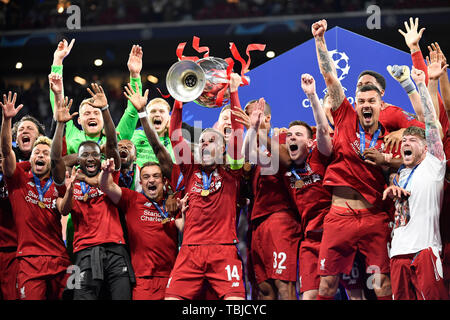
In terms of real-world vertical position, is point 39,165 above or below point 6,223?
above

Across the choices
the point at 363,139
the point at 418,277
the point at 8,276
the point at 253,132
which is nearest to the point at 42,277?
the point at 8,276

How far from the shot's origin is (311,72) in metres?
6.40

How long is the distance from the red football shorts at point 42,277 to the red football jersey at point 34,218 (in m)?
0.06

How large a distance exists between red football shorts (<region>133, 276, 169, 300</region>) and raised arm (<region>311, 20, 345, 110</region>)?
1.86 m

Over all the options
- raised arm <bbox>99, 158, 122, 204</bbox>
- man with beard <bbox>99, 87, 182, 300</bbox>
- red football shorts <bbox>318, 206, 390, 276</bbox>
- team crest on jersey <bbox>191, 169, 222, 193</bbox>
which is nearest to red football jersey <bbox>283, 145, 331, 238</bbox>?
red football shorts <bbox>318, 206, 390, 276</bbox>

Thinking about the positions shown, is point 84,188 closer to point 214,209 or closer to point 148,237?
point 148,237

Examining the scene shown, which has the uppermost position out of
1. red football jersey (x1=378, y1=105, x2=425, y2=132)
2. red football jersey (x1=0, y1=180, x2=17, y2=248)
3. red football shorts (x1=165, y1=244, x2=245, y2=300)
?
red football jersey (x1=378, y1=105, x2=425, y2=132)

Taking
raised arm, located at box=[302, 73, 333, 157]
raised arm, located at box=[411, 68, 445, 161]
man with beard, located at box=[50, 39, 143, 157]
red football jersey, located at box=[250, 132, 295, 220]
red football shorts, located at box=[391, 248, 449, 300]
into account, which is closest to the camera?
red football shorts, located at box=[391, 248, 449, 300]

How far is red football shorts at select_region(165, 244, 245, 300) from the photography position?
181 inches

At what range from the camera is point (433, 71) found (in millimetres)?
4824

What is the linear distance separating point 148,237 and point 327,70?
6.07 ft

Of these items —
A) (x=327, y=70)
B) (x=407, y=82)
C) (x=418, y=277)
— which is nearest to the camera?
(x=418, y=277)

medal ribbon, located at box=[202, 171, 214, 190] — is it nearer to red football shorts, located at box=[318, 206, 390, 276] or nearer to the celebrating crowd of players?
the celebrating crowd of players

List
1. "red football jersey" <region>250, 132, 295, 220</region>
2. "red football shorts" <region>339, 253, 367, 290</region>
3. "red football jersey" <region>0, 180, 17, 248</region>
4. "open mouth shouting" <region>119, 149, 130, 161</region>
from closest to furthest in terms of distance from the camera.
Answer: "red football shorts" <region>339, 253, 367, 290</region>
"red football jersey" <region>250, 132, 295, 220</region>
"red football jersey" <region>0, 180, 17, 248</region>
"open mouth shouting" <region>119, 149, 130, 161</region>
